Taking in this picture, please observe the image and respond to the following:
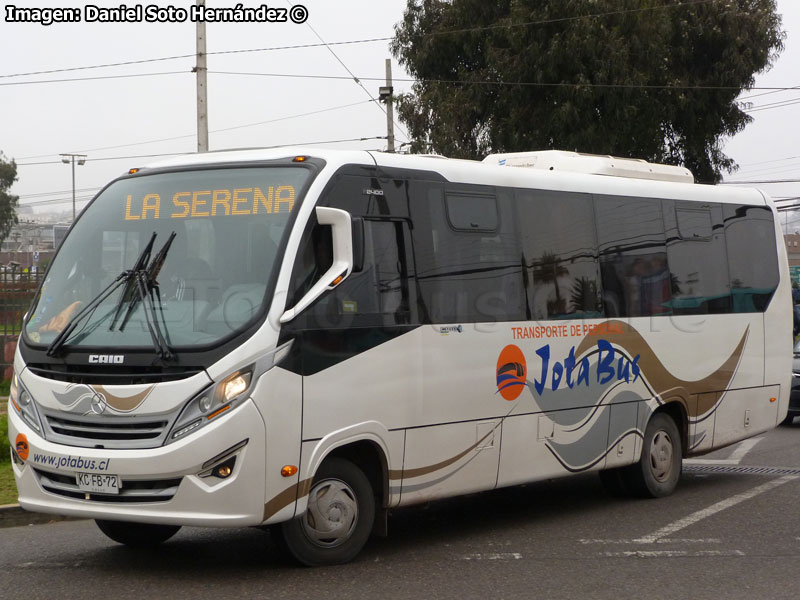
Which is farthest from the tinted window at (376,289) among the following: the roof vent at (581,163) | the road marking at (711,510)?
the roof vent at (581,163)

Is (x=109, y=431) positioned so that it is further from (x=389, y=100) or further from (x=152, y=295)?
(x=389, y=100)

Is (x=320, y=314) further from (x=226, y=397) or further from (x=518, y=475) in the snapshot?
(x=518, y=475)

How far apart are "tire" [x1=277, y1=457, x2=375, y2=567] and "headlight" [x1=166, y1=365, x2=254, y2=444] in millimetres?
888

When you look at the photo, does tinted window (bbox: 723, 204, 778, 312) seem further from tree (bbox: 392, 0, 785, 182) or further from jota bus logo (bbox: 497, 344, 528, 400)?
tree (bbox: 392, 0, 785, 182)

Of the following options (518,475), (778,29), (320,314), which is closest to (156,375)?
(320,314)

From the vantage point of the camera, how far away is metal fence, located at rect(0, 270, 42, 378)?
725 inches

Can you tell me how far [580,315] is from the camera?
10.1 meters

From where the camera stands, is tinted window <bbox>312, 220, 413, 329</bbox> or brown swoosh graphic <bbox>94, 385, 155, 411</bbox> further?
tinted window <bbox>312, 220, 413, 329</bbox>

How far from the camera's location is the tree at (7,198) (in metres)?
88.4

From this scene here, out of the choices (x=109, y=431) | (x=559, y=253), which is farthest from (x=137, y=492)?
(x=559, y=253)

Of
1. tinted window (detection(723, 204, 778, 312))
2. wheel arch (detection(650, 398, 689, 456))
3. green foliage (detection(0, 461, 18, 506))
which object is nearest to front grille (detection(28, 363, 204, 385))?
green foliage (detection(0, 461, 18, 506))

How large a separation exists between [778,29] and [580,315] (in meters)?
22.6

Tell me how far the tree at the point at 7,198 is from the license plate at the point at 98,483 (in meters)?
85.1

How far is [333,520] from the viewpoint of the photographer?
7797mm
